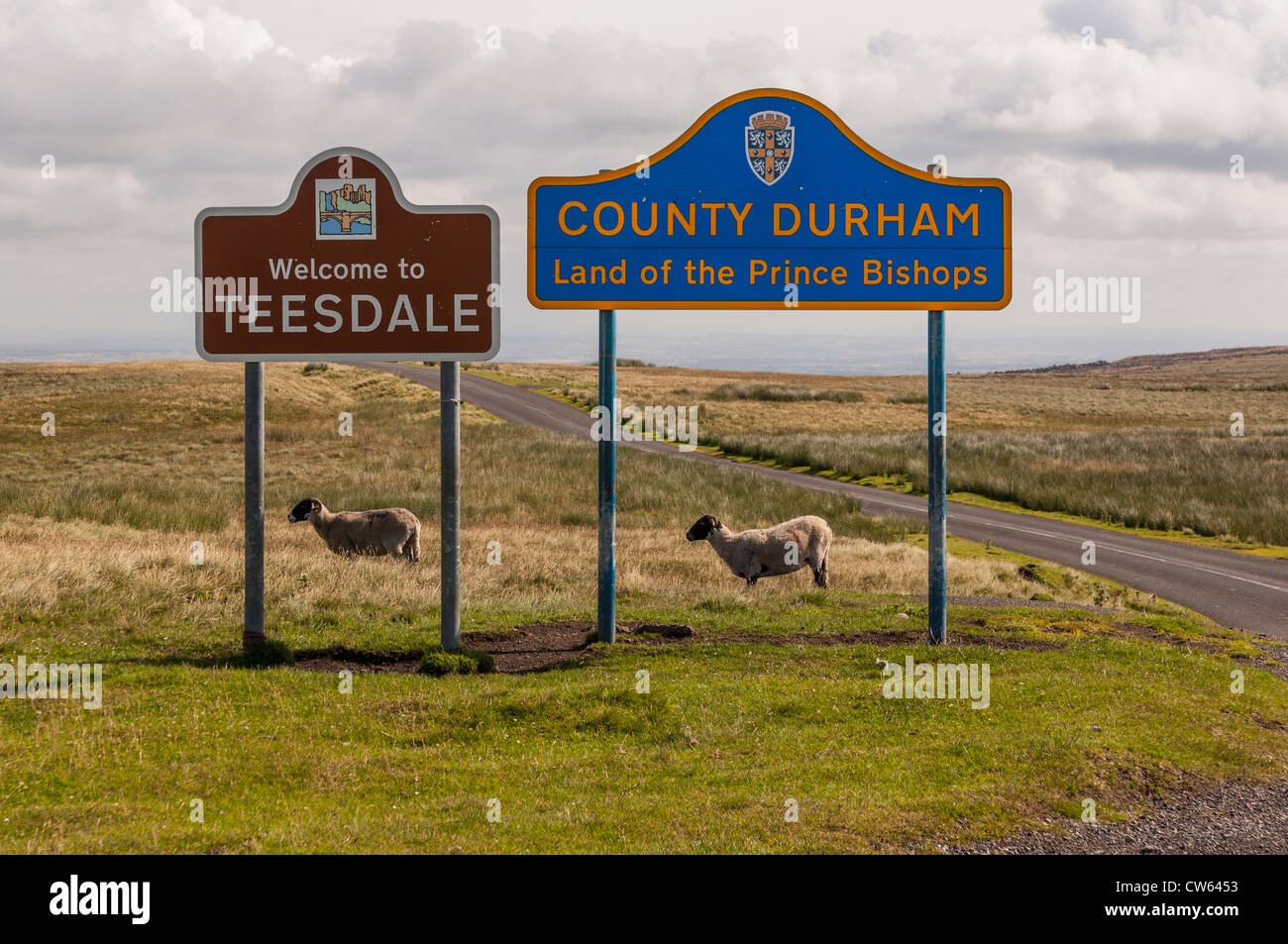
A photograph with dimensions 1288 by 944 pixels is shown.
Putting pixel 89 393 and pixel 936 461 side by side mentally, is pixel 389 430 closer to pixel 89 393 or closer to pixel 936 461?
pixel 89 393

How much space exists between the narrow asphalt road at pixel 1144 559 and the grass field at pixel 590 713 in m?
1.70

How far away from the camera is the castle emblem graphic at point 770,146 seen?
14734 millimetres

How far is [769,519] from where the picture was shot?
3183 centimetres

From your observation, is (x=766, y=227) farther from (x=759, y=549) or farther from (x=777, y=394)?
(x=777, y=394)

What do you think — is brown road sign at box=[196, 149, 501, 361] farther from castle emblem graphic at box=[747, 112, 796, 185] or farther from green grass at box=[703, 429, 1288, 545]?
green grass at box=[703, 429, 1288, 545]

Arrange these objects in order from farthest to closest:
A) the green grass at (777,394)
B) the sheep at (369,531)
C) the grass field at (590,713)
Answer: the green grass at (777,394) → the sheep at (369,531) → the grass field at (590,713)

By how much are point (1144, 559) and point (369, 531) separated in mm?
19859

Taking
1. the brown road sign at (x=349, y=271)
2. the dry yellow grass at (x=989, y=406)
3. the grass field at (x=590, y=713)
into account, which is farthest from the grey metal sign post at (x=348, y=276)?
the dry yellow grass at (x=989, y=406)

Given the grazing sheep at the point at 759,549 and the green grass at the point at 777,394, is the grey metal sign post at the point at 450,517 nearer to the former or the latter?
the grazing sheep at the point at 759,549

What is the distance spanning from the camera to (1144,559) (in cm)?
2784

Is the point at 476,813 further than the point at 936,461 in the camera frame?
No

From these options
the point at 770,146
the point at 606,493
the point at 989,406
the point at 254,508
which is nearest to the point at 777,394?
the point at 989,406

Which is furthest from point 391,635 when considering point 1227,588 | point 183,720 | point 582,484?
point 582,484

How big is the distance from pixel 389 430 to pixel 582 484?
23.7 m
